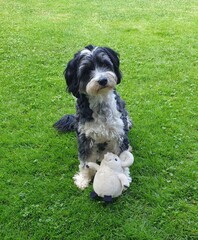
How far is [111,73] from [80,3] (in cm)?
961

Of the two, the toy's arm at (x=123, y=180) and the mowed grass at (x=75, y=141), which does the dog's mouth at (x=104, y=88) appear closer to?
the toy's arm at (x=123, y=180)

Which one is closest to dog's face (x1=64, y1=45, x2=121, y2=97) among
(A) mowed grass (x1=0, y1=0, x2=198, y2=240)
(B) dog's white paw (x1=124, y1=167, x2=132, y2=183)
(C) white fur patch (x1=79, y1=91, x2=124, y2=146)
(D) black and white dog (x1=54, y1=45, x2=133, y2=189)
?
(D) black and white dog (x1=54, y1=45, x2=133, y2=189)

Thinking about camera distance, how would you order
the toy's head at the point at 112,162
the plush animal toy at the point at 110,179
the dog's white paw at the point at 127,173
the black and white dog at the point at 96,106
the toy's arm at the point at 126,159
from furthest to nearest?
the dog's white paw at the point at 127,173, the toy's arm at the point at 126,159, the toy's head at the point at 112,162, the plush animal toy at the point at 110,179, the black and white dog at the point at 96,106

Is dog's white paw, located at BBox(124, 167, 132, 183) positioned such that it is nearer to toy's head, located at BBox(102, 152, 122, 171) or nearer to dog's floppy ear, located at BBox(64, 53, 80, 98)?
toy's head, located at BBox(102, 152, 122, 171)

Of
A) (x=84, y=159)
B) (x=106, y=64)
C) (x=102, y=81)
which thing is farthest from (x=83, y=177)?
(x=106, y=64)

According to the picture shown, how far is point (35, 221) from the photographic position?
153 inches

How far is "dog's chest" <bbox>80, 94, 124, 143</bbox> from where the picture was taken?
4.09 metres

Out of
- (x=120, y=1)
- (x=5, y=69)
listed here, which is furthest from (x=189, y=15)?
(x=5, y=69)

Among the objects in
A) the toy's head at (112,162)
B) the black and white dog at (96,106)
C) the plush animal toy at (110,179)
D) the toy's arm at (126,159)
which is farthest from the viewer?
the toy's arm at (126,159)

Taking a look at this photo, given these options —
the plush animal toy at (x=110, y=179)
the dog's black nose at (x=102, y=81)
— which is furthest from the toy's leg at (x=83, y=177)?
the dog's black nose at (x=102, y=81)

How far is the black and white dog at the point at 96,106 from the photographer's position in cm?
376

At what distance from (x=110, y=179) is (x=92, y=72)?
1220mm

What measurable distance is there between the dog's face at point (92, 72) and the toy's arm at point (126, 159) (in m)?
0.92

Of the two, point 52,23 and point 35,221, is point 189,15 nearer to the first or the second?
point 52,23
